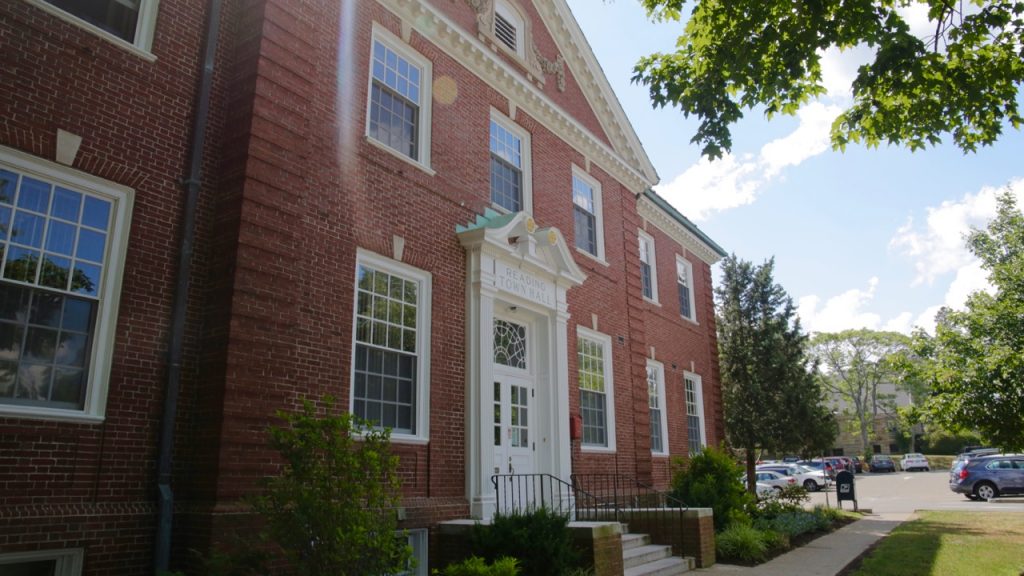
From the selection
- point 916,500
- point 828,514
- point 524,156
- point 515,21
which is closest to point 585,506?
point 524,156

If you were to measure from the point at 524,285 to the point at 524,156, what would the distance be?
9.90ft

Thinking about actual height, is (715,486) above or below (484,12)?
below

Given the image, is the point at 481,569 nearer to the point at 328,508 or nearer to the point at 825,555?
the point at 328,508

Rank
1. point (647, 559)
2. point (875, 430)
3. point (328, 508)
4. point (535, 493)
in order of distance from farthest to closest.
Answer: point (875, 430) → point (535, 493) → point (647, 559) → point (328, 508)

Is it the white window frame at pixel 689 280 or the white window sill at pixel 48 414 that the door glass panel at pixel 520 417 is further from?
the white window frame at pixel 689 280

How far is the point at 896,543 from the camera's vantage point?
14086 millimetres

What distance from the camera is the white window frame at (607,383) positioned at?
1400 centimetres

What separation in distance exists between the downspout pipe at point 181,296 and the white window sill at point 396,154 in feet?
7.15

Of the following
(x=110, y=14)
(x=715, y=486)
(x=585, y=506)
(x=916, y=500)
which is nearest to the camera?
(x=110, y=14)

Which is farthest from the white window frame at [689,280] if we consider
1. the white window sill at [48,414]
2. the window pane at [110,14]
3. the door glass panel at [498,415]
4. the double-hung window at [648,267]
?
the white window sill at [48,414]

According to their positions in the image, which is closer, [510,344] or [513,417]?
[513,417]

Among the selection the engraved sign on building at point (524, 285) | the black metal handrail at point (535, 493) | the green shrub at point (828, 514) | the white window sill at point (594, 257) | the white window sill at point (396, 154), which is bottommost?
the green shrub at point (828, 514)

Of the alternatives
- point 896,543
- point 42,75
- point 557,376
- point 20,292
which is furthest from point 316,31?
point 896,543

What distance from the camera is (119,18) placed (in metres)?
7.64
